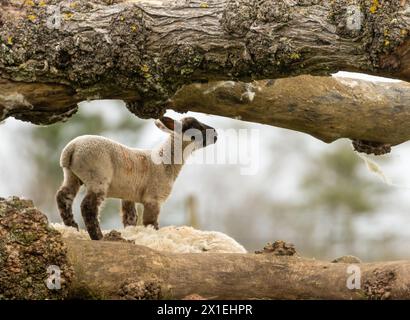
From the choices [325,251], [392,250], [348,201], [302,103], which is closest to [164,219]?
[325,251]

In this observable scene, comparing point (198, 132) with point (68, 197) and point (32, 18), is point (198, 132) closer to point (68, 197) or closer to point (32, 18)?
point (68, 197)

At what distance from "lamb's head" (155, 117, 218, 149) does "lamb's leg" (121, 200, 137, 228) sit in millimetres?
923

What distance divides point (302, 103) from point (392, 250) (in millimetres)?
20728

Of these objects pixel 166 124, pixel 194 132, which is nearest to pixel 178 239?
pixel 166 124

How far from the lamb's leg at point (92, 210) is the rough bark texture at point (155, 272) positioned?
2264 mm

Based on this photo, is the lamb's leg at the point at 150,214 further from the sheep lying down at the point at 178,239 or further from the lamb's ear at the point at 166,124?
the sheep lying down at the point at 178,239

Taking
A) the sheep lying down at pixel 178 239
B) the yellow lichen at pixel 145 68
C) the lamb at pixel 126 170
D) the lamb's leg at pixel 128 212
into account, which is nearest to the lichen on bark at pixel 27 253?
the yellow lichen at pixel 145 68

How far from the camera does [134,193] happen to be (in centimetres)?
971

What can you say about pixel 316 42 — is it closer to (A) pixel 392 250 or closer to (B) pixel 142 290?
(B) pixel 142 290

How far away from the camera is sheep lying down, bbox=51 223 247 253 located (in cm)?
765

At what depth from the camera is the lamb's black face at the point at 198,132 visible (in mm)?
9930

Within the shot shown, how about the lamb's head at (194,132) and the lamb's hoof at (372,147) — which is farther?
the lamb's head at (194,132)

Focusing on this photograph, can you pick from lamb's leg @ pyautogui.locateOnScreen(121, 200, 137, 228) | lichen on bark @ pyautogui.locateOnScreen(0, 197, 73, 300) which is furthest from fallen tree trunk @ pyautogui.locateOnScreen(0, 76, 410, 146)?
lamb's leg @ pyautogui.locateOnScreen(121, 200, 137, 228)

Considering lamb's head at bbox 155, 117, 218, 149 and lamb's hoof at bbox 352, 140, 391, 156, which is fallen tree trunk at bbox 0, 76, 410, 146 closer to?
lamb's hoof at bbox 352, 140, 391, 156
